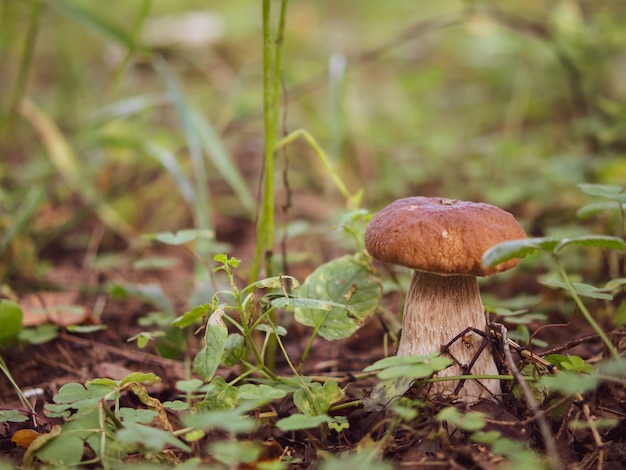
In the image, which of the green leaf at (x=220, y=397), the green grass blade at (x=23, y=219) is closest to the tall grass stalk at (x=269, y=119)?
the green leaf at (x=220, y=397)

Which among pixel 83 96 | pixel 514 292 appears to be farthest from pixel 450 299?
pixel 83 96

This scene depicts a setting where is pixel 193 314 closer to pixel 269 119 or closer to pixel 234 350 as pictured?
pixel 234 350

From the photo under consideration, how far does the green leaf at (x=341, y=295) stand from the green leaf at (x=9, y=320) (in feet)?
3.10

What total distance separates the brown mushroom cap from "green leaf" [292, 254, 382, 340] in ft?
0.76

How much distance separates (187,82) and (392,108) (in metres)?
3.02

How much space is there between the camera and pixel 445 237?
1378 millimetres

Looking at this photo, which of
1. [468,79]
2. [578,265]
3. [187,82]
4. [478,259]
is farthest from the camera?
[187,82]

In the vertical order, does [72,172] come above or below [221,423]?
above

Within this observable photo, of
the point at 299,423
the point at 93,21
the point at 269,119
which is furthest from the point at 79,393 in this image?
the point at 93,21

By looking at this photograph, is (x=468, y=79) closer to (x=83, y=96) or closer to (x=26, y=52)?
(x=83, y=96)

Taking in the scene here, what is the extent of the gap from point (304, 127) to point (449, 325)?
338 centimetres

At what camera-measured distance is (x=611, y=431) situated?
1.40 m

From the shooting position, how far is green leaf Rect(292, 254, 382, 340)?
5.14 ft

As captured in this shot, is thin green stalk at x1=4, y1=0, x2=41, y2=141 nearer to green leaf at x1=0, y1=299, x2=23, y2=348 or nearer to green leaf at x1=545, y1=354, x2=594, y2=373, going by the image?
green leaf at x1=0, y1=299, x2=23, y2=348
